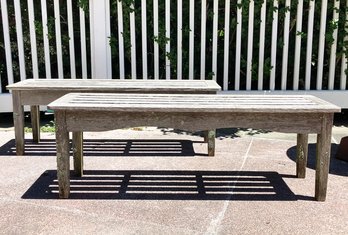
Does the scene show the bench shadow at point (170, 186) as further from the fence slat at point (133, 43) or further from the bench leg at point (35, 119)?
the fence slat at point (133, 43)

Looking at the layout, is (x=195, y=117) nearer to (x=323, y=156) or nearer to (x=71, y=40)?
(x=323, y=156)

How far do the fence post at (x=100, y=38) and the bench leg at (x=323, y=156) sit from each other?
370 centimetres

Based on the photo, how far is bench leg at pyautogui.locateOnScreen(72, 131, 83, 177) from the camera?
3779 millimetres

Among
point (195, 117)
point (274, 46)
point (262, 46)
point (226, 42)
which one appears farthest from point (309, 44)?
point (195, 117)

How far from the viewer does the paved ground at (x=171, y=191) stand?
2955 mm

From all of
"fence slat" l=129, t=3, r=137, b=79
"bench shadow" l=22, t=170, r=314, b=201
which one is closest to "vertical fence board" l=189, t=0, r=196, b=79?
"fence slat" l=129, t=3, r=137, b=79

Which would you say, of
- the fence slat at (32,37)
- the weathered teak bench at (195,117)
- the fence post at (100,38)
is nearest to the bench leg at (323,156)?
the weathered teak bench at (195,117)

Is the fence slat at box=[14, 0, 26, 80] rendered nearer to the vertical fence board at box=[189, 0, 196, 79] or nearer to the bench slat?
the vertical fence board at box=[189, 0, 196, 79]

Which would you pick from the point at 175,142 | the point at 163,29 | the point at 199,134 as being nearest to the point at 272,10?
the point at 163,29

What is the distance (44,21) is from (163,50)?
1.73 m

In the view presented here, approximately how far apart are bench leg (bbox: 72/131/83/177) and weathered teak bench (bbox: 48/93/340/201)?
449mm

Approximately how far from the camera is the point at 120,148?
194 inches

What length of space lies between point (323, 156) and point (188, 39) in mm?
3676

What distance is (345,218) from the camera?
308 cm
